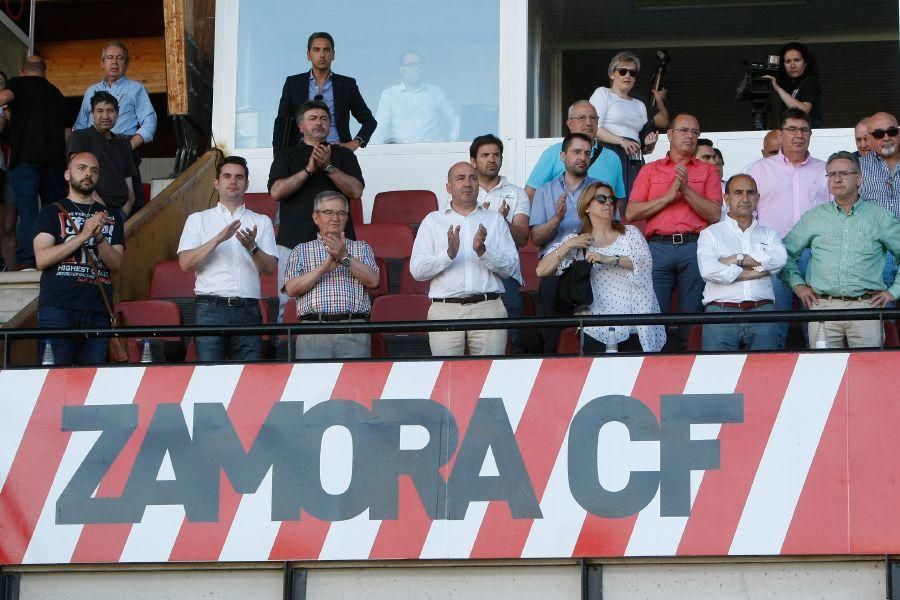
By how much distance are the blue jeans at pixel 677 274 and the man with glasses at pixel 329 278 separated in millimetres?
1482

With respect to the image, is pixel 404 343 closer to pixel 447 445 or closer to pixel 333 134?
pixel 447 445

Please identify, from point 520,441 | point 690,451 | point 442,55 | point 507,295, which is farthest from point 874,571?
point 442,55

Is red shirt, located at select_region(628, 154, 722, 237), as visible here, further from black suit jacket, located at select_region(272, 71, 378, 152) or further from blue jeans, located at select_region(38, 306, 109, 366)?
blue jeans, located at select_region(38, 306, 109, 366)

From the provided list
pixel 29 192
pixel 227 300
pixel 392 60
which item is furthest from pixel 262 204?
pixel 227 300

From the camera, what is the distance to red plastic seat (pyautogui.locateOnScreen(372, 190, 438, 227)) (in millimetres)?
9273

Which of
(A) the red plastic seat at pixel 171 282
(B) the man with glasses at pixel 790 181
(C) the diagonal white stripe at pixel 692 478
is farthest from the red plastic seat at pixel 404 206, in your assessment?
(C) the diagonal white stripe at pixel 692 478

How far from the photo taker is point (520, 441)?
6016mm

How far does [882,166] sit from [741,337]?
6.36 ft

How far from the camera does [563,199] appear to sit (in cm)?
727

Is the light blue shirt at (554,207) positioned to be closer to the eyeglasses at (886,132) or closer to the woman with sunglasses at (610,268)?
the woman with sunglasses at (610,268)

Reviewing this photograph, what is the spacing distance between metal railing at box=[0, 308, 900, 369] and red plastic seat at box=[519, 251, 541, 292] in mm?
1842

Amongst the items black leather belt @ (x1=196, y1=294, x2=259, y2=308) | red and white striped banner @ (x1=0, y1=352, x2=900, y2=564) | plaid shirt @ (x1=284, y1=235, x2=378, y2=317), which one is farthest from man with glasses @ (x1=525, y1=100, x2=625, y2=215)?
red and white striped banner @ (x1=0, y1=352, x2=900, y2=564)

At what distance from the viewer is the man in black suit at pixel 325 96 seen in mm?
8773

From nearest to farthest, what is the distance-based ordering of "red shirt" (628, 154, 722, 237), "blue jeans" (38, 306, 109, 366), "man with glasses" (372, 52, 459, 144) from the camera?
1. "blue jeans" (38, 306, 109, 366)
2. "red shirt" (628, 154, 722, 237)
3. "man with glasses" (372, 52, 459, 144)
